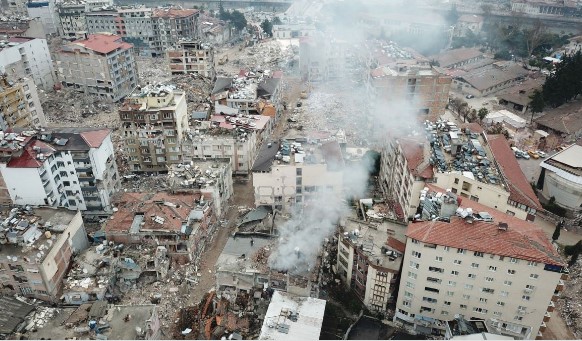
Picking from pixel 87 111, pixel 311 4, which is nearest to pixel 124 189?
pixel 87 111

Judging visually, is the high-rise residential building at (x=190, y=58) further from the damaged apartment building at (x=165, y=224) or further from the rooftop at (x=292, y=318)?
the rooftop at (x=292, y=318)

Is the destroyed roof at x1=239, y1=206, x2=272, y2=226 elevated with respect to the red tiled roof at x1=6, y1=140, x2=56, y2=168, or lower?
lower

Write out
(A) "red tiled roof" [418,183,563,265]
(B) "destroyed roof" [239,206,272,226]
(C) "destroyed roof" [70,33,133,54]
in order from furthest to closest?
(C) "destroyed roof" [70,33,133,54] → (B) "destroyed roof" [239,206,272,226] → (A) "red tiled roof" [418,183,563,265]

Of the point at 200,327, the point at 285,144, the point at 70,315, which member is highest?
the point at 285,144

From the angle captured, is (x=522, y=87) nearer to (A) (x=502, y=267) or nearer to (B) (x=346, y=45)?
(B) (x=346, y=45)

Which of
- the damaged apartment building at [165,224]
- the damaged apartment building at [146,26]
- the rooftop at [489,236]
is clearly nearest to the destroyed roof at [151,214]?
the damaged apartment building at [165,224]

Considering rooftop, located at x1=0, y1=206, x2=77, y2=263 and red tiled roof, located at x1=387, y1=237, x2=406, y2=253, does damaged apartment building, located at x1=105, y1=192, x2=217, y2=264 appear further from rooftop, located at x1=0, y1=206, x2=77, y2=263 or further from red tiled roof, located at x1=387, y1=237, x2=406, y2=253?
red tiled roof, located at x1=387, y1=237, x2=406, y2=253

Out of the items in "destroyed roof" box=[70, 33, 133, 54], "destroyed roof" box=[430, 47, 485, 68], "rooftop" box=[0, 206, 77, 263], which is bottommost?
"destroyed roof" box=[430, 47, 485, 68]

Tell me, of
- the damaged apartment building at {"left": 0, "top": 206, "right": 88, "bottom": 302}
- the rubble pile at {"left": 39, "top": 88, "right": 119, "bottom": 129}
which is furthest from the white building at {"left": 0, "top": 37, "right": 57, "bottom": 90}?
the damaged apartment building at {"left": 0, "top": 206, "right": 88, "bottom": 302}
